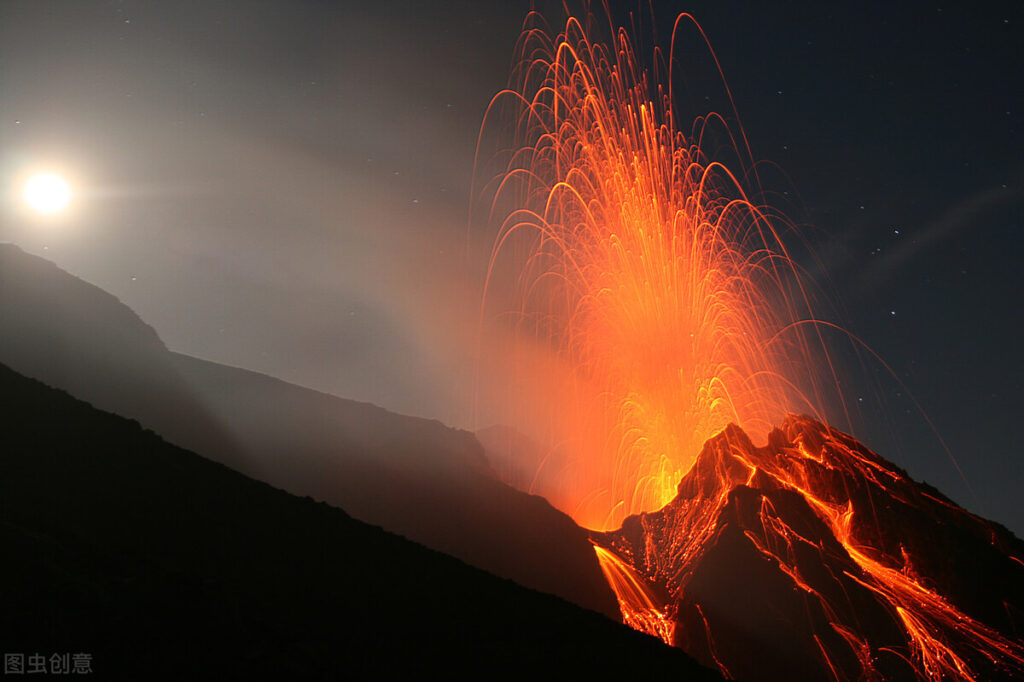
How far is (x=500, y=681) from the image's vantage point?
15.7 meters

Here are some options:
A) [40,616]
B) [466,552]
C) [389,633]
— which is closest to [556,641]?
[389,633]

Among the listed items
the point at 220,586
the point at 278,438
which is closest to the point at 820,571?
the point at 278,438

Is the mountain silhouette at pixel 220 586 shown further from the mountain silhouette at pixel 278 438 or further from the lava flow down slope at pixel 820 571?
the lava flow down slope at pixel 820 571

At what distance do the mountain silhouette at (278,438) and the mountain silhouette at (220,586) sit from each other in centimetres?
2021

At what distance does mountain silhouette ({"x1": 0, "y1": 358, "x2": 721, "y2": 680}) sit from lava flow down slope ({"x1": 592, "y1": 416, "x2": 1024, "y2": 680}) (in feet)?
106

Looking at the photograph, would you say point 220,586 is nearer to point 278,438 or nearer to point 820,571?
point 278,438

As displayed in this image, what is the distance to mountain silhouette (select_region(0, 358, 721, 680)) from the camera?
11.3 meters

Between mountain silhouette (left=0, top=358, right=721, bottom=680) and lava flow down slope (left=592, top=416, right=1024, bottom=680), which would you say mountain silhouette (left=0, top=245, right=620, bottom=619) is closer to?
lava flow down slope (left=592, top=416, right=1024, bottom=680)

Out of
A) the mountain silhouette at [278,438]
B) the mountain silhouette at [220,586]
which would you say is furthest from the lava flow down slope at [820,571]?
the mountain silhouette at [220,586]

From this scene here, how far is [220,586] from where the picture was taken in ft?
47.3

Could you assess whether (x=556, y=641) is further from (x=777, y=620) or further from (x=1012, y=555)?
(x=1012, y=555)

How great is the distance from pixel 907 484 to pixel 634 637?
66267mm

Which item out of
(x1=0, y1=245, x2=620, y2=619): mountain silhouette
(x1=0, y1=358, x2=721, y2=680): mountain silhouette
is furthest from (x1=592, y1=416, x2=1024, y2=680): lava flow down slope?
(x1=0, y1=358, x2=721, y2=680): mountain silhouette

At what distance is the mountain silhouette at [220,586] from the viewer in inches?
446
